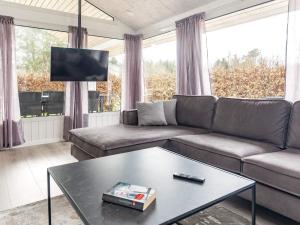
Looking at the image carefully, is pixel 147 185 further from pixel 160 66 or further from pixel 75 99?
pixel 160 66

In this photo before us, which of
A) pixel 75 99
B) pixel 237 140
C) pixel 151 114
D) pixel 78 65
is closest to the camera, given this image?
pixel 237 140

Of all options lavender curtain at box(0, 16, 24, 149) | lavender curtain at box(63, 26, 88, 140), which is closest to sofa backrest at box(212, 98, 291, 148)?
lavender curtain at box(63, 26, 88, 140)

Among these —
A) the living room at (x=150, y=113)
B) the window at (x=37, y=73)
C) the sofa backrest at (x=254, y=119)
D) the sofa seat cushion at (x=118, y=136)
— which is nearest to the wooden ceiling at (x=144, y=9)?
the living room at (x=150, y=113)

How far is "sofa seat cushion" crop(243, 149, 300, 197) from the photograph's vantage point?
171 cm

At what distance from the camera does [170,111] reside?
3.64 m

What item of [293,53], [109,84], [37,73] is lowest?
[109,84]

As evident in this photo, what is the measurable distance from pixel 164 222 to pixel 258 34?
10.4ft

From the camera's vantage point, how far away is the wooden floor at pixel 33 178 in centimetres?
204

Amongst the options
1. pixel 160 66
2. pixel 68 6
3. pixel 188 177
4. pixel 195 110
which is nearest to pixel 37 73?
pixel 68 6

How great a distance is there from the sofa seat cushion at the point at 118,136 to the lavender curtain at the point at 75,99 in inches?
58.2

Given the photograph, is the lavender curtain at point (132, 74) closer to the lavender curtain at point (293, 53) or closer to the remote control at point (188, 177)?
the lavender curtain at point (293, 53)

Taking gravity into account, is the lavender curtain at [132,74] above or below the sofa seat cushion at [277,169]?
above

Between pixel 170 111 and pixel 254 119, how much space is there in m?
1.30

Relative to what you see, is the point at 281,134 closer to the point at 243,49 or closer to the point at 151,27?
the point at 243,49
